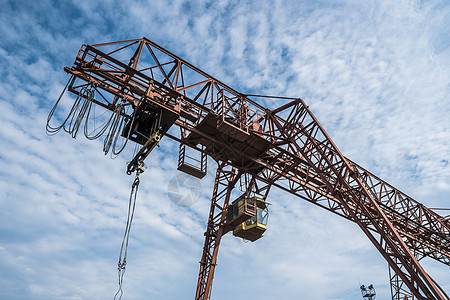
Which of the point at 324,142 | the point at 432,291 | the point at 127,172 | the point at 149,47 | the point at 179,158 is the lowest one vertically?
the point at 432,291

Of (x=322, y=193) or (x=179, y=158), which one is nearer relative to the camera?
(x=179, y=158)

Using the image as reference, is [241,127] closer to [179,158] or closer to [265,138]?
[265,138]

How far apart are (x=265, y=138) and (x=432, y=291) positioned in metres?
9.36

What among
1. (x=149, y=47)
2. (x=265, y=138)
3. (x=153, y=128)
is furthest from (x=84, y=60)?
(x=265, y=138)

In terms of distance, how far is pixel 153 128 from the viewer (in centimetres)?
1262

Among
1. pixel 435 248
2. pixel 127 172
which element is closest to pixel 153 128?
pixel 127 172

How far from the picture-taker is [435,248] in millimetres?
24969

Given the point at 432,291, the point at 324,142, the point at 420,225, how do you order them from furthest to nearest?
the point at 420,225 → the point at 324,142 → the point at 432,291

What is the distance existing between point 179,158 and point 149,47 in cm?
555

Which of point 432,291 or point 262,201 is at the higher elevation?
point 262,201

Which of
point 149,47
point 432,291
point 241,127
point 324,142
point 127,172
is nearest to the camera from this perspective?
point 127,172

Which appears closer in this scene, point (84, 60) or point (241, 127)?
point (84, 60)

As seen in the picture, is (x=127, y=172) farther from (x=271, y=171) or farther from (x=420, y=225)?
(x=420, y=225)

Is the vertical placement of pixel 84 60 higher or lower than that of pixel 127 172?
higher
